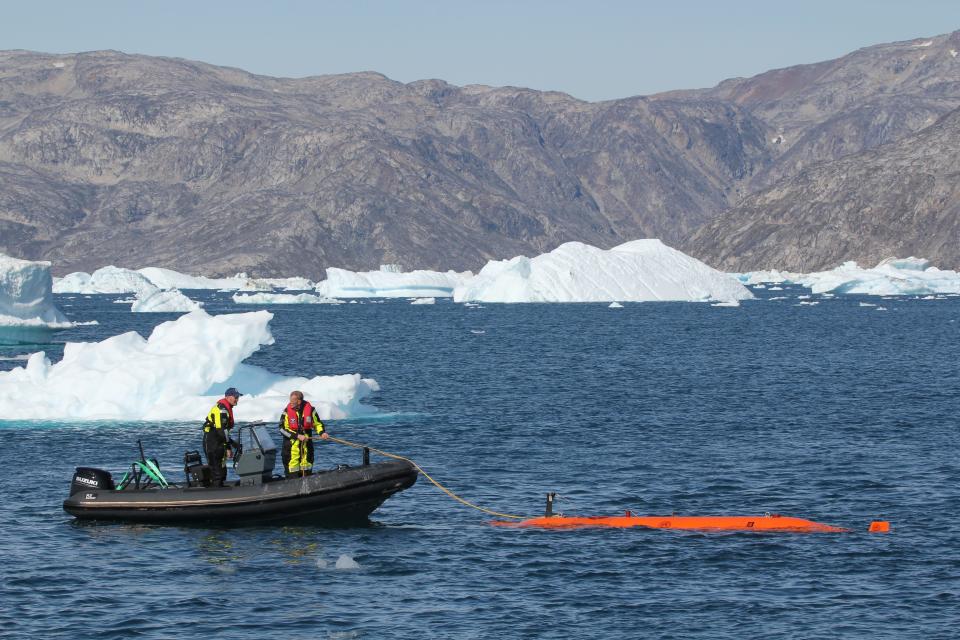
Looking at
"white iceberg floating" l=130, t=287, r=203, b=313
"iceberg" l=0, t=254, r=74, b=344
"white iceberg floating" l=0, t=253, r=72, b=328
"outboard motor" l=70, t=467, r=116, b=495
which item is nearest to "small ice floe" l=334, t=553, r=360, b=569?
"outboard motor" l=70, t=467, r=116, b=495

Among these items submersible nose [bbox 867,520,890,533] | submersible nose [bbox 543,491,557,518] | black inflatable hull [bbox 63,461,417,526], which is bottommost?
submersible nose [bbox 867,520,890,533]

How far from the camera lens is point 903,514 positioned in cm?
3312

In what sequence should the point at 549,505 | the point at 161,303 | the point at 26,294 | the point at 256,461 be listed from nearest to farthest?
1. the point at 256,461
2. the point at 549,505
3. the point at 26,294
4. the point at 161,303

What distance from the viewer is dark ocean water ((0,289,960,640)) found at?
24.6 meters

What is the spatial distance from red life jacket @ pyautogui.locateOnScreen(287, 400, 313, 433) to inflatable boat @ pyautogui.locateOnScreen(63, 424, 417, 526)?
80 centimetres

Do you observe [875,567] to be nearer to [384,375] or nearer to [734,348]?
[384,375]

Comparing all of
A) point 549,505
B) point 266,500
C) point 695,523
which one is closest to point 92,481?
point 266,500

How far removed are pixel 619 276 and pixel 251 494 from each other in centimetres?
12744

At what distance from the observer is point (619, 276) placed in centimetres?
15588

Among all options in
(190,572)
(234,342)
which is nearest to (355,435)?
(234,342)

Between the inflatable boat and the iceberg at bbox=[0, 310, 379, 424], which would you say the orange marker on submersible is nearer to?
the inflatable boat

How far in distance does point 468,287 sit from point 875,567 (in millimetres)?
155955

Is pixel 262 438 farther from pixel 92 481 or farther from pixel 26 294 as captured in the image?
pixel 26 294

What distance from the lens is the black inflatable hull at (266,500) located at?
30531 millimetres
